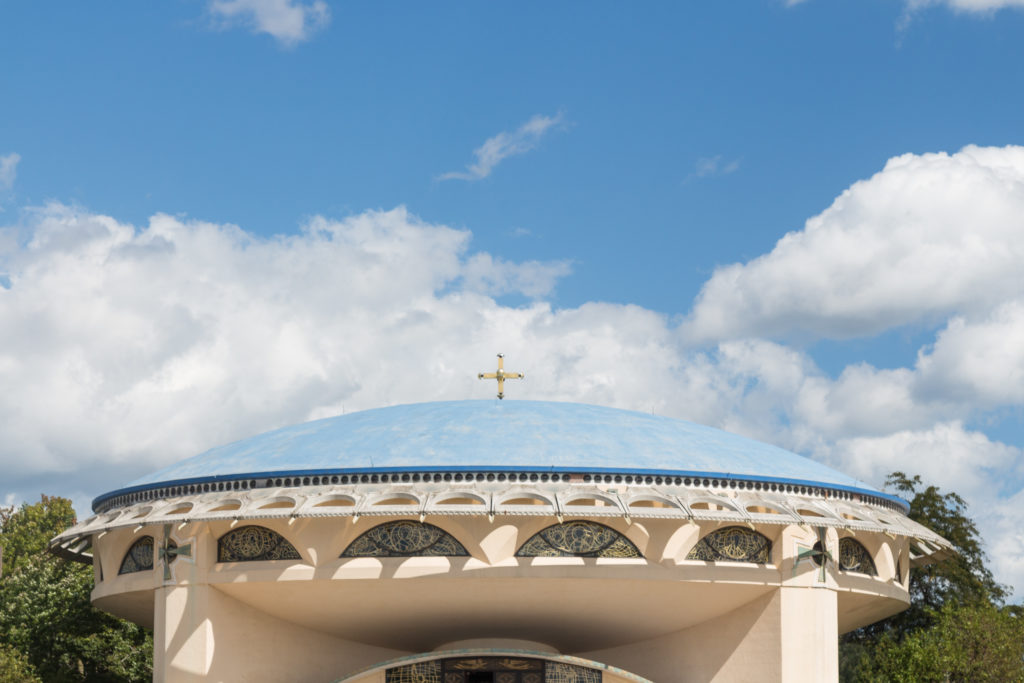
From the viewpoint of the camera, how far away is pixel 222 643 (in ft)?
Result: 98.3

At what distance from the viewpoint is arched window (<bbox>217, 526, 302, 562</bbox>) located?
95.7 feet

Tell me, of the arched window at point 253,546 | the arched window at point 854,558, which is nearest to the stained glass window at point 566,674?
the arched window at point 253,546

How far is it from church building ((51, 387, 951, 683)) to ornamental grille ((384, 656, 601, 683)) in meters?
0.05

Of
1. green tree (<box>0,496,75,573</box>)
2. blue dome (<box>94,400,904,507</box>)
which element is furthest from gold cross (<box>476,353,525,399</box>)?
green tree (<box>0,496,75,573</box>)

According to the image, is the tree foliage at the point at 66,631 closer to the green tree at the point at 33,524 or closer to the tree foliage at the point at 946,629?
the green tree at the point at 33,524

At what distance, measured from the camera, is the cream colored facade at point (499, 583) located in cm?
2827

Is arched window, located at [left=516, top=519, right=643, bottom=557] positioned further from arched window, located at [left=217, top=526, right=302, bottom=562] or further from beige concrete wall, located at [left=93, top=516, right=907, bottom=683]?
arched window, located at [left=217, top=526, right=302, bottom=562]

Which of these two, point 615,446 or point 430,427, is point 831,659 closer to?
point 615,446

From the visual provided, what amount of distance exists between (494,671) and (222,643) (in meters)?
6.47

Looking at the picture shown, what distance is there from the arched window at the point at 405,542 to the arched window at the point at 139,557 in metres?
5.67

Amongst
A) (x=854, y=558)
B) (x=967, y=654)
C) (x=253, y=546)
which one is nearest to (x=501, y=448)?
(x=253, y=546)

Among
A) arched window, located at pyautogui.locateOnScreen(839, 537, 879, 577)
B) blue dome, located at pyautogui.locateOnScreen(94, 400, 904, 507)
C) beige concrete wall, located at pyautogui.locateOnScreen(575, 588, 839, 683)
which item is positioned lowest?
beige concrete wall, located at pyautogui.locateOnScreen(575, 588, 839, 683)

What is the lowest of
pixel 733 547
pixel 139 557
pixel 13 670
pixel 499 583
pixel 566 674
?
pixel 566 674

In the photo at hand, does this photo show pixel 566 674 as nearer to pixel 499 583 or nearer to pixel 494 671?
pixel 494 671
